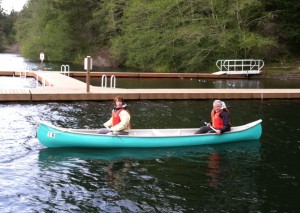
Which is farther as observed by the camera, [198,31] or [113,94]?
[198,31]

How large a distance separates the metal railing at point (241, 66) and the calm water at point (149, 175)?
20687mm

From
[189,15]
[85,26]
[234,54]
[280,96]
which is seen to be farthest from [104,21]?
[280,96]

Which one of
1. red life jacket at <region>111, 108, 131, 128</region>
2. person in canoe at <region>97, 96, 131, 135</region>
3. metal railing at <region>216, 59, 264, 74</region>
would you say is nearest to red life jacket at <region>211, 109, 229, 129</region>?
person in canoe at <region>97, 96, 131, 135</region>

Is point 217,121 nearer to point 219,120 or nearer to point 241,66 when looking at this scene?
point 219,120

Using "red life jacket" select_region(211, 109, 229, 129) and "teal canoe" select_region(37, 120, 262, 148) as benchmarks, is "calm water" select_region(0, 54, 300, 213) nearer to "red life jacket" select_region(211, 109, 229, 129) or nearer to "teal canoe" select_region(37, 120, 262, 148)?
"teal canoe" select_region(37, 120, 262, 148)

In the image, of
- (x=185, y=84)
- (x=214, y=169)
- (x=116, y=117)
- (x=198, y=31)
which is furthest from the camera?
(x=198, y=31)

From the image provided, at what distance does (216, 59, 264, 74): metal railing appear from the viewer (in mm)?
36281

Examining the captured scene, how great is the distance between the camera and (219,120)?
13.1 metres

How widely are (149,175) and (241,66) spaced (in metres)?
28.7

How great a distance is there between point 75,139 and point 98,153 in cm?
74

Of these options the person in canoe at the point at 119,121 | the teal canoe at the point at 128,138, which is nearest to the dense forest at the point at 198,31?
the teal canoe at the point at 128,138

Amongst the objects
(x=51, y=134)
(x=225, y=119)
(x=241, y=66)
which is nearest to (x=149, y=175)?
(x=51, y=134)

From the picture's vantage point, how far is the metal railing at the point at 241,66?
119 ft

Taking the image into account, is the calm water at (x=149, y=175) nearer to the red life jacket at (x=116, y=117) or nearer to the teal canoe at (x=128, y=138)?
the teal canoe at (x=128, y=138)
